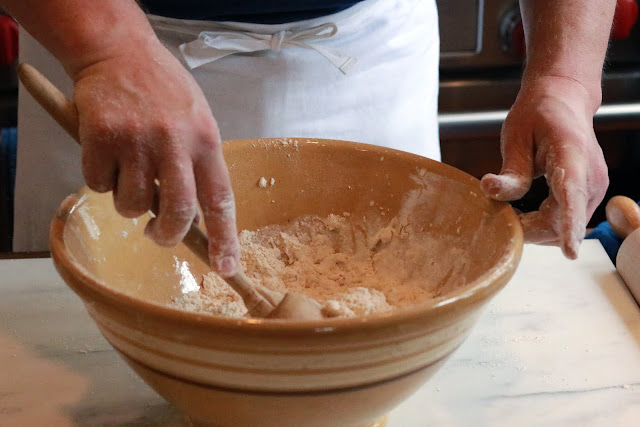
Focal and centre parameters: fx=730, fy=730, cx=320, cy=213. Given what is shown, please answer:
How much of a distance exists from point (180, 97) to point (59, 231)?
17 centimetres

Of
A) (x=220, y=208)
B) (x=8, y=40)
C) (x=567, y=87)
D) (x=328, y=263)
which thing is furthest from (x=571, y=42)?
(x=8, y=40)

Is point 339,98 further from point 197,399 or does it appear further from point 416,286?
point 197,399

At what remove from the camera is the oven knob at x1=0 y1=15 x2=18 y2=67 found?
1.58m

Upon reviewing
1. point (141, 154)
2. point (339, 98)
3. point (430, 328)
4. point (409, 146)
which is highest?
point (141, 154)

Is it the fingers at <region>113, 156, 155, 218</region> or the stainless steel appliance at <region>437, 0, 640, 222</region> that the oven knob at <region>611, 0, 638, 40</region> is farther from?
the fingers at <region>113, 156, 155, 218</region>

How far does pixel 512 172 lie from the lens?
0.78 m

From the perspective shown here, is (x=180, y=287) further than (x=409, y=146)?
No

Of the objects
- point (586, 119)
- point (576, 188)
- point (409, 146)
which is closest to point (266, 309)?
point (576, 188)

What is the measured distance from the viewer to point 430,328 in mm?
556

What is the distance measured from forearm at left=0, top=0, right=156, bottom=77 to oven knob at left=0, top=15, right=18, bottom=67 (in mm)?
997

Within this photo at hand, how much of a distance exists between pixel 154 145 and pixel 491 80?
1430 mm

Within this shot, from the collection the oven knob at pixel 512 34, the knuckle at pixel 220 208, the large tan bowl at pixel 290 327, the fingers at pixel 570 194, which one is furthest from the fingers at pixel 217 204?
the oven knob at pixel 512 34

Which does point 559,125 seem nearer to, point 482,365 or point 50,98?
point 482,365

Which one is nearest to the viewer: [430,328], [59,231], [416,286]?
[430,328]
